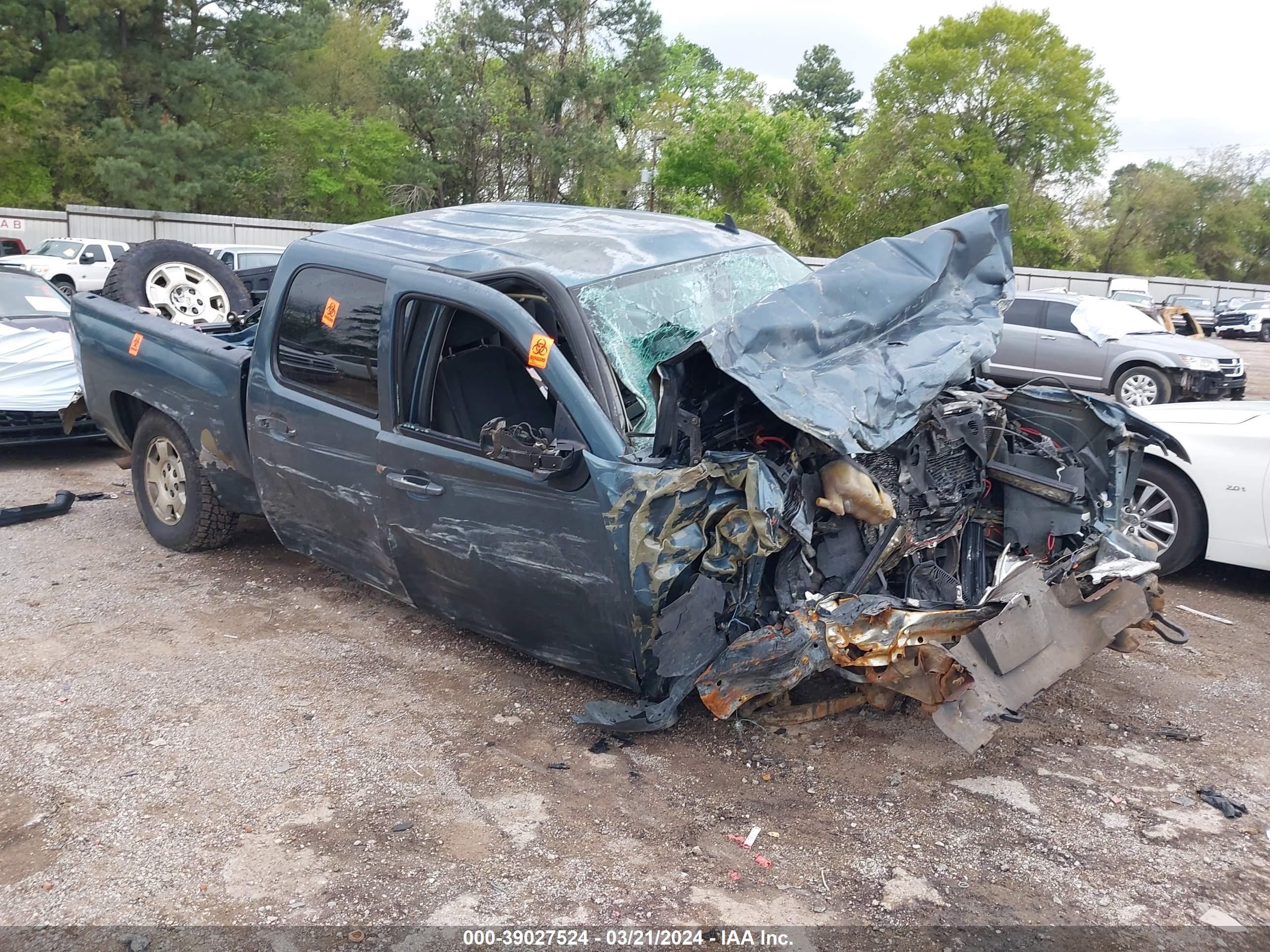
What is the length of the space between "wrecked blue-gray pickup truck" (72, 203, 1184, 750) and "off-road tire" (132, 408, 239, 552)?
656mm

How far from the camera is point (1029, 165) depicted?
45406 mm

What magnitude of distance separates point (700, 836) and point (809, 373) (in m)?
1.68

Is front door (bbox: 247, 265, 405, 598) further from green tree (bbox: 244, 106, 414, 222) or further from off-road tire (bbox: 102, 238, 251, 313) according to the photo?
green tree (bbox: 244, 106, 414, 222)

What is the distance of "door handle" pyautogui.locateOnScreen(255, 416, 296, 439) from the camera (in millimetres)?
4758

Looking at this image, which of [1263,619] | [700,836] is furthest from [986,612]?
[1263,619]

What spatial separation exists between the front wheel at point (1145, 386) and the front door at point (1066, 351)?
414 millimetres

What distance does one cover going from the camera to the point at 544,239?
454cm

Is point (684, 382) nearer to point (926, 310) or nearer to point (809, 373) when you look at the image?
point (809, 373)

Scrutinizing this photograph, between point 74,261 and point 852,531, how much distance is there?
2580cm

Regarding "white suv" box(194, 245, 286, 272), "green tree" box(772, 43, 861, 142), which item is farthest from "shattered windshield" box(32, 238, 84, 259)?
"green tree" box(772, 43, 861, 142)

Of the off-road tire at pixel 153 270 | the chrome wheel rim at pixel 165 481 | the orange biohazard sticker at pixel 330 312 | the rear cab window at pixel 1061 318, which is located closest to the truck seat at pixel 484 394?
the orange biohazard sticker at pixel 330 312

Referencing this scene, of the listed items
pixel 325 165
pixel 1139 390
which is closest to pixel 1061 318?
pixel 1139 390

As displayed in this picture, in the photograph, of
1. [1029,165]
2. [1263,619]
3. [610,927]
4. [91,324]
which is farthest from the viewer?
[1029,165]

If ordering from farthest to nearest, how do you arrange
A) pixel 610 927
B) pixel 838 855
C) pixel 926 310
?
pixel 926 310
pixel 838 855
pixel 610 927
